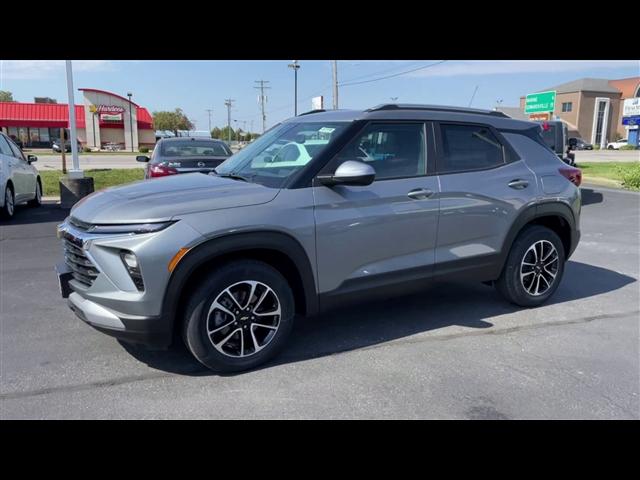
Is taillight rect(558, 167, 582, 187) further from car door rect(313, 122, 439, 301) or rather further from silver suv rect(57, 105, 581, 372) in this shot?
car door rect(313, 122, 439, 301)

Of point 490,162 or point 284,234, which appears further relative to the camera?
point 490,162

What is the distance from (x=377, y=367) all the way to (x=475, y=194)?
1.82 metres

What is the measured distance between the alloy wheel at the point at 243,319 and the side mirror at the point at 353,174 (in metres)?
0.94

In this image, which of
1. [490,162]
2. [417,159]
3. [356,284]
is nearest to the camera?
[356,284]

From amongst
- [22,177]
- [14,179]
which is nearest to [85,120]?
[22,177]

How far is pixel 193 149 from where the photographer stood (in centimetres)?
977

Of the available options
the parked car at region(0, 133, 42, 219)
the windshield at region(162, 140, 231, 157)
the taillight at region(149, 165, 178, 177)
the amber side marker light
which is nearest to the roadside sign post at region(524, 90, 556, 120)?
the windshield at region(162, 140, 231, 157)

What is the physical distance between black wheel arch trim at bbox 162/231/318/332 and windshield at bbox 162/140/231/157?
6512 millimetres

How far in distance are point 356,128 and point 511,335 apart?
7.38 ft

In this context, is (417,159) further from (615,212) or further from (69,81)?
(69,81)

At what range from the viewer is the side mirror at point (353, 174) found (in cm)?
350

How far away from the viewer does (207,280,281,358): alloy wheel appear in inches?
134
